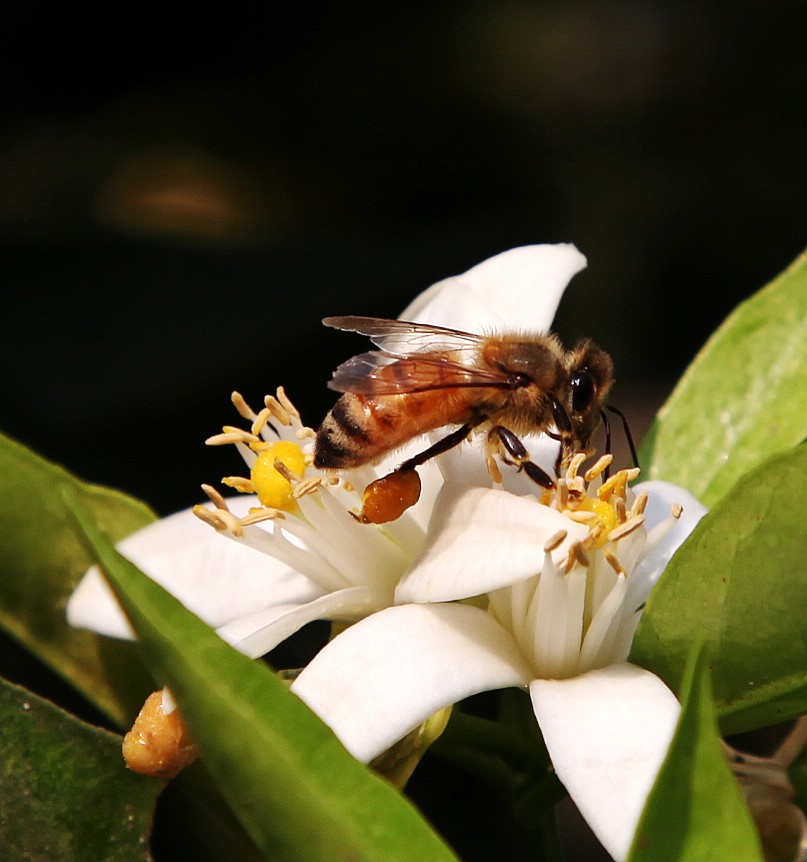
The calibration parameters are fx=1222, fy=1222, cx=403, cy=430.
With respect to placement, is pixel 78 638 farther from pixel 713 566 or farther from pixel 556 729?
pixel 713 566

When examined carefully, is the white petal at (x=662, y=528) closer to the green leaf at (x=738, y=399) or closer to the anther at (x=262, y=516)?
the green leaf at (x=738, y=399)

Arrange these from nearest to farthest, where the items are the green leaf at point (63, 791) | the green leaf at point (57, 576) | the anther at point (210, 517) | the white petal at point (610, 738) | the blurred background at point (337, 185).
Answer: the white petal at point (610, 738), the green leaf at point (63, 791), the anther at point (210, 517), the green leaf at point (57, 576), the blurred background at point (337, 185)

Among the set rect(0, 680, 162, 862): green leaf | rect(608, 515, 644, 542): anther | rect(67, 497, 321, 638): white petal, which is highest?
rect(608, 515, 644, 542): anther

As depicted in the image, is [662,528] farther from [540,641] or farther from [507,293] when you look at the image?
[507,293]

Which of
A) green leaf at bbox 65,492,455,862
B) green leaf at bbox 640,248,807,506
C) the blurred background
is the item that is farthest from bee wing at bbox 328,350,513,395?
the blurred background

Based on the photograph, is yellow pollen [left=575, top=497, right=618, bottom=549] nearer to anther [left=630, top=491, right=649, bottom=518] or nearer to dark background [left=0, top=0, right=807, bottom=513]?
anther [left=630, top=491, right=649, bottom=518]

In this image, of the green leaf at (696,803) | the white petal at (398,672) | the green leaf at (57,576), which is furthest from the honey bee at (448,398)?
the green leaf at (696,803)
